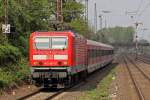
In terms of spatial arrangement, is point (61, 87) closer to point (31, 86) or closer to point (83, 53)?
point (31, 86)

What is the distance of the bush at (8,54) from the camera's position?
26297 millimetres

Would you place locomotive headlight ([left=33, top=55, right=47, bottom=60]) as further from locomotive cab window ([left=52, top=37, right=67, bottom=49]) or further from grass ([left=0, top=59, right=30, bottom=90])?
grass ([left=0, top=59, right=30, bottom=90])

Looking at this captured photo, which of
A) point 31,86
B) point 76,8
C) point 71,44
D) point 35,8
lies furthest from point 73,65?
point 76,8

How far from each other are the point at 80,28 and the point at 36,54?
43.4 m

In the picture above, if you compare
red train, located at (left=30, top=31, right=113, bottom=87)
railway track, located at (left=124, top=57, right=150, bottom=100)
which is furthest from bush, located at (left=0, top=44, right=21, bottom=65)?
railway track, located at (left=124, top=57, right=150, bottom=100)

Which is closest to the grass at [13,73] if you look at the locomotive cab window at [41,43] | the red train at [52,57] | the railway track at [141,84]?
the red train at [52,57]

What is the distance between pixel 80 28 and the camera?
68.8 metres

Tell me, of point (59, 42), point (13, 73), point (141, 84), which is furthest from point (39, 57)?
point (141, 84)

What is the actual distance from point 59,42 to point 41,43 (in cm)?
93

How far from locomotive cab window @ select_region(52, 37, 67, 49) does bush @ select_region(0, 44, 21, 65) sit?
105 inches

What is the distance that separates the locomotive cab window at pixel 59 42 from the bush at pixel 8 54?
2678 millimetres

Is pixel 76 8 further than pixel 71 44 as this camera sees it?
Yes

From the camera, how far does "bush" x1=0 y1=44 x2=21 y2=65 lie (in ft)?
86.3

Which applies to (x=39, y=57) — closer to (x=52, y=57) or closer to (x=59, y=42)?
(x=52, y=57)
